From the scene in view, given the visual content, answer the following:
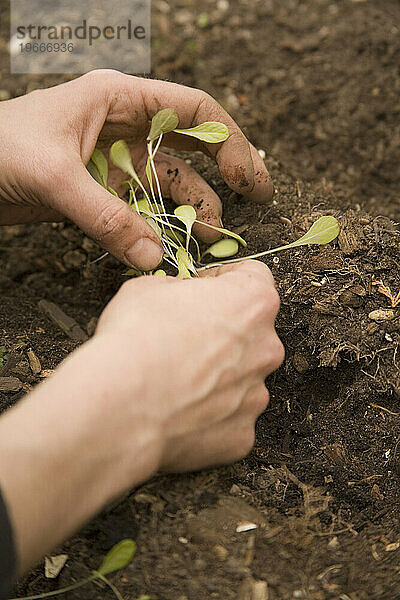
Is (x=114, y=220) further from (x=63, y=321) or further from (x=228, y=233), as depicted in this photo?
(x=63, y=321)

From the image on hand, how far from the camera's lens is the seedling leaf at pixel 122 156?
1.30m

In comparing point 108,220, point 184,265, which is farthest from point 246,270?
point 108,220

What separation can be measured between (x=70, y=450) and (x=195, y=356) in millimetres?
234

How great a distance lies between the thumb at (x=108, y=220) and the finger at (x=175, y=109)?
188 mm

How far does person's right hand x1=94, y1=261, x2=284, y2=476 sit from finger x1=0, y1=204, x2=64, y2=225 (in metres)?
0.52

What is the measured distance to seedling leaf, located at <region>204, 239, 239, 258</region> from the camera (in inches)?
52.4

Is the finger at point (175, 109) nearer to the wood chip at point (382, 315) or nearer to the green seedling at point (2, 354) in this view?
the wood chip at point (382, 315)

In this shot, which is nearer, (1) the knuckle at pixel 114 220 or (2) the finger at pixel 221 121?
(1) the knuckle at pixel 114 220

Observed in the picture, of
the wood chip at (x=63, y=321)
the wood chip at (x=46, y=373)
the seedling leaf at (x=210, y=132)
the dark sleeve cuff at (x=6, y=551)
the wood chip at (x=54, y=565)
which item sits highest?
the seedling leaf at (x=210, y=132)

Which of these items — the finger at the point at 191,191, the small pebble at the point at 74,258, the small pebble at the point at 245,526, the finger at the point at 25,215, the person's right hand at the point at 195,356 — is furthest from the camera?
the small pebble at the point at 74,258

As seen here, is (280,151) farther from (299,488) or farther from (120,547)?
(120,547)

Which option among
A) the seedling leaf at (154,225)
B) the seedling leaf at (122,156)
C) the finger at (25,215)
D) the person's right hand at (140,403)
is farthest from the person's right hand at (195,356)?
the finger at (25,215)

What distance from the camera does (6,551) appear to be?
2.63 feet

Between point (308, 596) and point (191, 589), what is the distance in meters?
0.18
